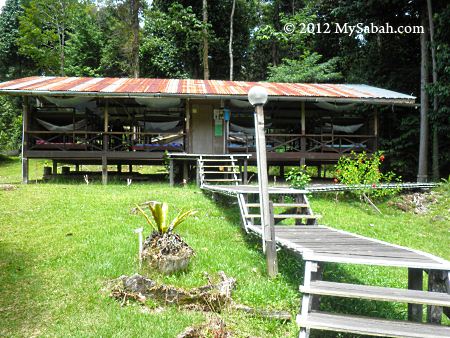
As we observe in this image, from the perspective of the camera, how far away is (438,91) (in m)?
12.8

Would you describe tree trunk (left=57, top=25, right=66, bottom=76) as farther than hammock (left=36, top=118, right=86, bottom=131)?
Yes

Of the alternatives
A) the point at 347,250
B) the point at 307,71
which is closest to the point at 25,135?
the point at 347,250

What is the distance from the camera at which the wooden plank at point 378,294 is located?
9.53 feet

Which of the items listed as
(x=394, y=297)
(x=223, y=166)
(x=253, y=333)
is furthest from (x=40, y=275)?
(x=223, y=166)

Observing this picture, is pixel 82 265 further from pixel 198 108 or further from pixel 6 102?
pixel 6 102

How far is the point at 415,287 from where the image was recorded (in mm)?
3494

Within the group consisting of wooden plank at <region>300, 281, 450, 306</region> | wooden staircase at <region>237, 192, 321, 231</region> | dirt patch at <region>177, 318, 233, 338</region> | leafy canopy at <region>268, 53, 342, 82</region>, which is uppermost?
leafy canopy at <region>268, 53, 342, 82</region>

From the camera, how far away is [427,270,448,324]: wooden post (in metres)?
3.00

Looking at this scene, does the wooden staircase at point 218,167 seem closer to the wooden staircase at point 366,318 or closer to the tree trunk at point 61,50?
the wooden staircase at point 366,318

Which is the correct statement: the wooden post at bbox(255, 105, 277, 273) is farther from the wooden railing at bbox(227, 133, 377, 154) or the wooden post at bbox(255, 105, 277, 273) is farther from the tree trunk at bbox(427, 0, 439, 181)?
the tree trunk at bbox(427, 0, 439, 181)

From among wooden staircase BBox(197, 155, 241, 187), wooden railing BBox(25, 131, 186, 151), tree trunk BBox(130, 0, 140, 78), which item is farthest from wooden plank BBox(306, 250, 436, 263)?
tree trunk BBox(130, 0, 140, 78)

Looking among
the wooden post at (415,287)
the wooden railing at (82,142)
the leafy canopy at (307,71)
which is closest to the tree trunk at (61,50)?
the wooden railing at (82,142)

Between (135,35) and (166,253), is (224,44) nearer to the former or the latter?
(135,35)

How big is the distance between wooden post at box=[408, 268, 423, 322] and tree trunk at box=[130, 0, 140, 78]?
68.0 feet
